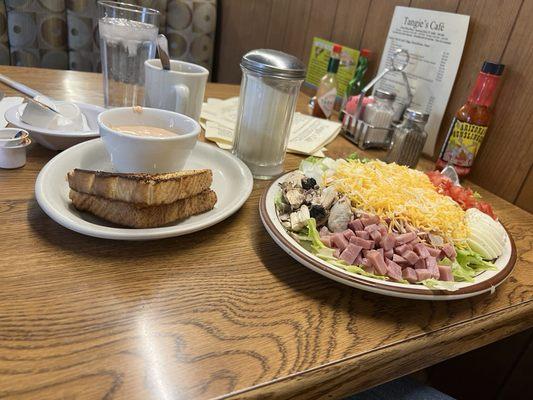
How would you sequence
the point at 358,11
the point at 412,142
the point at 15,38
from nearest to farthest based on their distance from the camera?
the point at 412,142 → the point at 358,11 → the point at 15,38

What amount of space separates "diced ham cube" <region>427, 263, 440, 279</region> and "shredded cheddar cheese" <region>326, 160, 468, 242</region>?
0.09 meters

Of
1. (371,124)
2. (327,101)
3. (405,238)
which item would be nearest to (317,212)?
(405,238)

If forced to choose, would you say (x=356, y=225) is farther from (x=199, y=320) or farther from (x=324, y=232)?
(x=199, y=320)

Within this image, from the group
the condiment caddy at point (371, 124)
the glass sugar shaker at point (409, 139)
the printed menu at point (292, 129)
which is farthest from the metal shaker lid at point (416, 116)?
the printed menu at point (292, 129)

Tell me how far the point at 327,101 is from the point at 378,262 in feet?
3.00

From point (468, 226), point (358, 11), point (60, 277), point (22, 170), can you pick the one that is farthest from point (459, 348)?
point (358, 11)

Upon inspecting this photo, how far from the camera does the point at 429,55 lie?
1.23m

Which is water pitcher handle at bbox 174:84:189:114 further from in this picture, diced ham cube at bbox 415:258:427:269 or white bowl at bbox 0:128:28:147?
diced ham cube at bbox 415:258:427:269

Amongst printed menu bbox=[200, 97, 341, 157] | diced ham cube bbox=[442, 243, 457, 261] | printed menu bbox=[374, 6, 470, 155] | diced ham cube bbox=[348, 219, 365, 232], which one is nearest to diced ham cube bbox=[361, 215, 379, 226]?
diced ham cube bbox=[348, 219, 365, 232]

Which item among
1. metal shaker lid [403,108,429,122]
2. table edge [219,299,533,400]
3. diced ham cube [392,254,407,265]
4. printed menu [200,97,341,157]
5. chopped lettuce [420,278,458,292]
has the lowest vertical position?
table edge [219,299,533,400]

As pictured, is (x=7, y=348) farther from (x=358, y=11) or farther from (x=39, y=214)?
(x=358, y=11)

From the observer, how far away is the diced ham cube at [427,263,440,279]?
0.55 metres

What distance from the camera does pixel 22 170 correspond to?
0.73 metres

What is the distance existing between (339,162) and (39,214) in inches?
21.2
